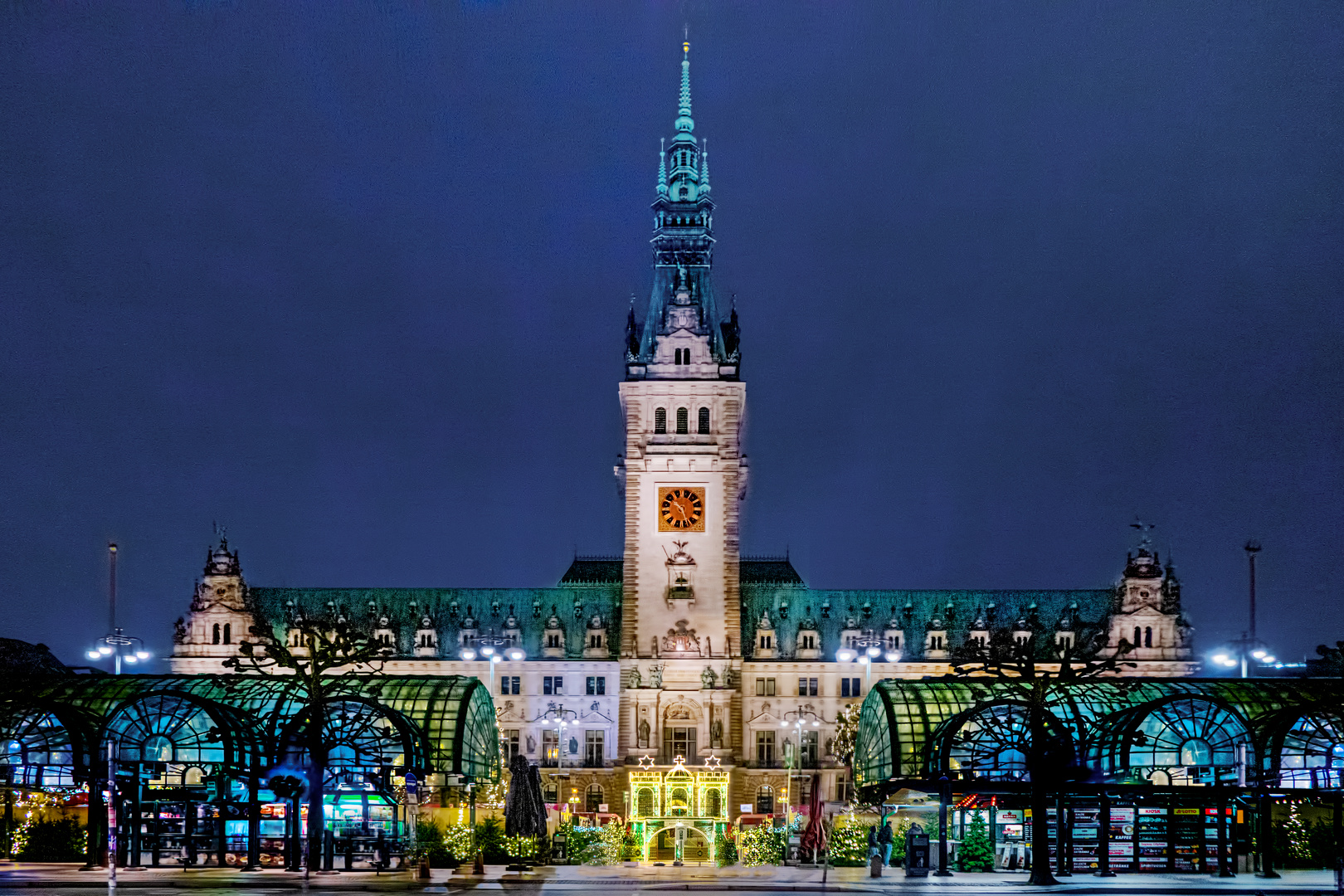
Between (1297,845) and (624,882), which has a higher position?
(1297,845)

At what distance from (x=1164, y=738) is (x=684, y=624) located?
6386cm

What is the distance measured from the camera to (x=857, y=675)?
490 ft

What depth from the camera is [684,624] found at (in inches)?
Result: 5704

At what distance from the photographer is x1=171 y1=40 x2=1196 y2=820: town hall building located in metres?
144

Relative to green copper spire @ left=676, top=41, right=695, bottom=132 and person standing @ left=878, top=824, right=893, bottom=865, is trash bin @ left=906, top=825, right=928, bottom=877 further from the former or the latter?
green copper spire @ left=676, top=41, right=695, bottom=132

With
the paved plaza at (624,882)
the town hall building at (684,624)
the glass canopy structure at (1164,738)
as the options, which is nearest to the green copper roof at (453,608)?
the town hall building at (684,624)

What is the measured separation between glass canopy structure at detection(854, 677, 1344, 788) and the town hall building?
1984 inches

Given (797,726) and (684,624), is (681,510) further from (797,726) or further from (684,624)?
(797,726)

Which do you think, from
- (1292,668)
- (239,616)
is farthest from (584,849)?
(1292,668)

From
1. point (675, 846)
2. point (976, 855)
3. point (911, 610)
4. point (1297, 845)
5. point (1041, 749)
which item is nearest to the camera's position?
point (1041, 749)

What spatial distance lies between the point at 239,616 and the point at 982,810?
80143 mm

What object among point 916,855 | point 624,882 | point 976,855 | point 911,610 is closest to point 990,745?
point 976,855

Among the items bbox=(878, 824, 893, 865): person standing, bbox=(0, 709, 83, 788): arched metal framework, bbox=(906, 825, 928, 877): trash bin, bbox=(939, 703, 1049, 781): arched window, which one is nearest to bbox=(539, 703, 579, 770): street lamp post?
bbox=(939, 703, 1049, 781): arched window

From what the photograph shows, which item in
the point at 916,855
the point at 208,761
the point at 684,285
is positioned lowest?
the point at 916,855
